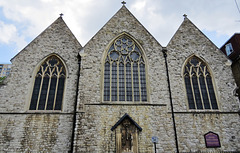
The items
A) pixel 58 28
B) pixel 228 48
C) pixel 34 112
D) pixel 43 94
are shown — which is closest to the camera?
pixel 34 112

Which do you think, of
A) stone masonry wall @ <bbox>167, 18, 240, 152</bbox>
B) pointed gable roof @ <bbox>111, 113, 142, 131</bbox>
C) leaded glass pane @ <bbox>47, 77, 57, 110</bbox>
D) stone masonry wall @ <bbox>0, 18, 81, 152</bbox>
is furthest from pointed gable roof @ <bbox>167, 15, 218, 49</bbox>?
leaded glass pane @ <bbox>47, 77, 57, 110</bbox>

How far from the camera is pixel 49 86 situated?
12.7m

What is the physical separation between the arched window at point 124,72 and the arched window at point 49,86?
3.28 meters

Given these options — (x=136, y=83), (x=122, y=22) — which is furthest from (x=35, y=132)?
(x=122, y=22)

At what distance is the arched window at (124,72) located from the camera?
12305 millimetres

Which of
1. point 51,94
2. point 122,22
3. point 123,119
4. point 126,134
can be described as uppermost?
point 122,22

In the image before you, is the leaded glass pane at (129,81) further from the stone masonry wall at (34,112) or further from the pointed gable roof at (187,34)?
the pointed gable roof at (187,34)

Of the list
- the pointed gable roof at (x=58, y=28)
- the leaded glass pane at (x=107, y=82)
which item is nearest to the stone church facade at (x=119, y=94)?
the leaded glass pane at (x=107, y=82)

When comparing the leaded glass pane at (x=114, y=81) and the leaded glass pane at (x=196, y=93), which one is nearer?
the leaded glass pane at (x=114, y=81)

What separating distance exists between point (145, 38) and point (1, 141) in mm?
12065

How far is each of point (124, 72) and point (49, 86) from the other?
17.9ft

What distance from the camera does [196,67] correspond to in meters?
13.8

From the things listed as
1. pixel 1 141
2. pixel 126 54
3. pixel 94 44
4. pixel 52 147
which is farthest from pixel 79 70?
pixel 1 141

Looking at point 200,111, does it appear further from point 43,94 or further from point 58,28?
point 58,28
